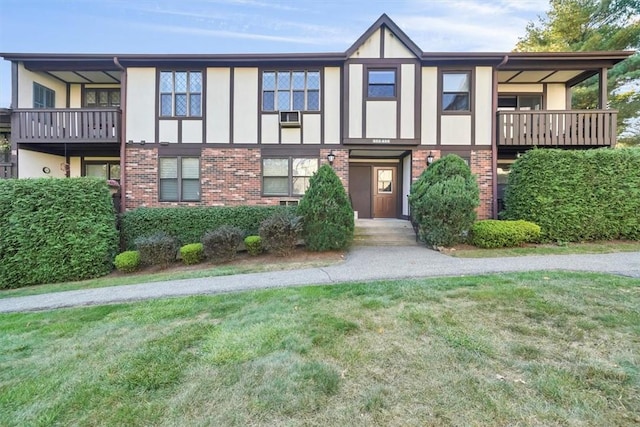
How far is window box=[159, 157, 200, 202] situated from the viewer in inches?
439

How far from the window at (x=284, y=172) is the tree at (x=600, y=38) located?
14531 mm

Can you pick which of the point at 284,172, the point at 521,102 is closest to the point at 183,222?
the point at 284,172

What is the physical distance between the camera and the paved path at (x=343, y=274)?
219 inches

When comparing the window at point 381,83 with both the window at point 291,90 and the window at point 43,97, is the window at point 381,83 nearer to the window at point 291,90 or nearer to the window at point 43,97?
the window at point 291,90

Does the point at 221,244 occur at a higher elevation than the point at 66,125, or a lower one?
lower

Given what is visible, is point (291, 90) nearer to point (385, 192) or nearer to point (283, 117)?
point (283, 117)

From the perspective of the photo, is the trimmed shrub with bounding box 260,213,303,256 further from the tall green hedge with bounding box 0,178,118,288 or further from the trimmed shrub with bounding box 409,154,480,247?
the tall green hedge with bounding box 0,178,118,288

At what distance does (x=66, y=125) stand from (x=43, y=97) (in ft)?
7.47

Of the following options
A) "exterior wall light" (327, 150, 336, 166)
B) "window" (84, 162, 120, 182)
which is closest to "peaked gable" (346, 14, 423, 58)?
"exterior wall light" (327, 150, 336, 166)

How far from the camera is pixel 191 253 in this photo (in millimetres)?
8500

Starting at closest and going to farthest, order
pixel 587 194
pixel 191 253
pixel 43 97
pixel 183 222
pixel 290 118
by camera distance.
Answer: pixel 191 253, pixel 587 194, pixel 183 222, pixel 290 118, pixel 43 97

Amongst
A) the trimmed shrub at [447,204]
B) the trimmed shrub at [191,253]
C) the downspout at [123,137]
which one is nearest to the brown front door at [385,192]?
the trimmed shrub at [447,204]

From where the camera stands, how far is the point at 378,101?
10883 millimetres

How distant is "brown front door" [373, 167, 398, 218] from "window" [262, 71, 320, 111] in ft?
13.1
